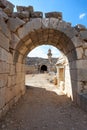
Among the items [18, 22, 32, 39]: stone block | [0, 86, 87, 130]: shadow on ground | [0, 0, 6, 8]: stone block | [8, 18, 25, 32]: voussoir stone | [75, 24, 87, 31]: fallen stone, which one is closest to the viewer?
[0, 86, 87, 130]: shadow on ground

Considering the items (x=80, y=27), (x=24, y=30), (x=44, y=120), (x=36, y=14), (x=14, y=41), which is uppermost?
(x=36, y=14)

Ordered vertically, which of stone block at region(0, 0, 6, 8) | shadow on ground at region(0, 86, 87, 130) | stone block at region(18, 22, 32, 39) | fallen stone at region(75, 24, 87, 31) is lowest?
shadow on ground at region(0, 86, 87, 130)

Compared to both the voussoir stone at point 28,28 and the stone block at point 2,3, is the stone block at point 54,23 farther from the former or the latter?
the stone block at point 2,3

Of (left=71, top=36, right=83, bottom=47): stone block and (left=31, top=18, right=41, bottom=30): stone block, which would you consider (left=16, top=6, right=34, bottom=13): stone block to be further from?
(left=71, top=36, right=83, bottom=47): stone block

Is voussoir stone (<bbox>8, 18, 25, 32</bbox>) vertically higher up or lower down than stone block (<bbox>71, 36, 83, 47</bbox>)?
higher up

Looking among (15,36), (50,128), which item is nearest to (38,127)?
(50,128)

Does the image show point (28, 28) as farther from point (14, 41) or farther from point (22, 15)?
point (14, 41)

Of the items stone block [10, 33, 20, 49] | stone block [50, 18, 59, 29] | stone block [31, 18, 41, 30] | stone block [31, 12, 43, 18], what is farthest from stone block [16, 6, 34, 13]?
stone block [10, 33, 20, 49]

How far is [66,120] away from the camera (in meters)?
3.84

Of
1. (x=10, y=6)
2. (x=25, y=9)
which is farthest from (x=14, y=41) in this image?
(x=25, y=9)

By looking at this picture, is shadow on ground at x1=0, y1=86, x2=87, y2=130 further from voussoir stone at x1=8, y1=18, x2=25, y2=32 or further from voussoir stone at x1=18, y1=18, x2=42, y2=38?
voussoir stone at x1=8, y1=18, x2=25, y2=32

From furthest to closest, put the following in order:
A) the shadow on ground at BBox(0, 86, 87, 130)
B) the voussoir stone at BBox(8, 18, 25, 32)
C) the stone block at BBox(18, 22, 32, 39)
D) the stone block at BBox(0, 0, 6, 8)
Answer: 1. the stone block at BBox(18, 22, 32, 39)
2. the voussoir stone at BBox(8, 18, 25, 32)
3. the stone block at BBox(0, 0, 6, 8)
4. the shadow on ground at BBox(0, 86, 87, 130)

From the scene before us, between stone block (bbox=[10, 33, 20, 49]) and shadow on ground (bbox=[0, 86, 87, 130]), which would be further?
stone block (bbox=[10, 33, 20, 49])

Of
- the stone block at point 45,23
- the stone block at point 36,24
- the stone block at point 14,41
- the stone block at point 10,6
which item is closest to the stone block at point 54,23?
the stone block at point 45,23
